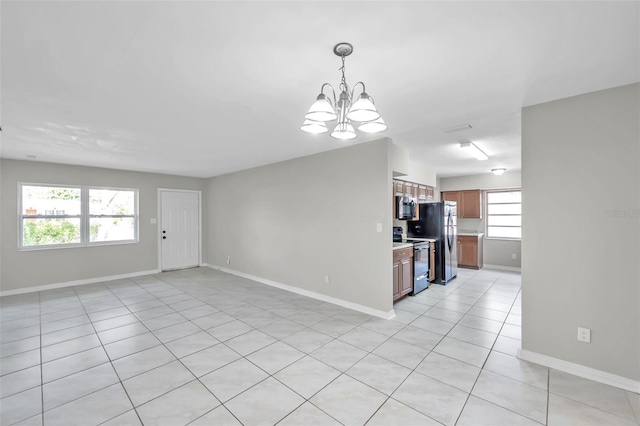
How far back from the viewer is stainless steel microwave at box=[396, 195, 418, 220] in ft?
15.9

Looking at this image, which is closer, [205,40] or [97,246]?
[205,40]

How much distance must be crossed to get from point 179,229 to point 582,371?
7561 millimetres

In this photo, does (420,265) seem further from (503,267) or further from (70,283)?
(70,283)

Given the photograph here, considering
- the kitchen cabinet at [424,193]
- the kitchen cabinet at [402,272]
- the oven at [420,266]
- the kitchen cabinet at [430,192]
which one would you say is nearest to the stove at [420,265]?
the oven at [420,266]

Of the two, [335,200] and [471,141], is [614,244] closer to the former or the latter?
[471,141]

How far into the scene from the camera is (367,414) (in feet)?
6.34

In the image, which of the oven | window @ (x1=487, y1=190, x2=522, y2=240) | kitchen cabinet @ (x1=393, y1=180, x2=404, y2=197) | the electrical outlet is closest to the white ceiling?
kitchen cabinet @ (x1=393, y1=180, x2=404, y2=197)

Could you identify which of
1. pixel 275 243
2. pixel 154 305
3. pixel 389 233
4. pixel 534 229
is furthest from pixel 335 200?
pixel 154 305

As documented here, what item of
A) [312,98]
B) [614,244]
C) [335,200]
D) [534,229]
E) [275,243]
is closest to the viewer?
[614,244]

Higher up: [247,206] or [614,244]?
[247,206]

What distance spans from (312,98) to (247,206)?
160 inches

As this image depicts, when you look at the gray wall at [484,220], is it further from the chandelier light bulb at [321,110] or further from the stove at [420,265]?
the chandelier light bulb at [321,110]

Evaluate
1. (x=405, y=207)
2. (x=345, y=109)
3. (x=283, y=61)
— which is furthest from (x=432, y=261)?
(x=283, y=61)

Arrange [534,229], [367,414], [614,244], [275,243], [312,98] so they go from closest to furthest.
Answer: [367,414]
[614,244]
[312,98]
[534,229]
[275,243]
